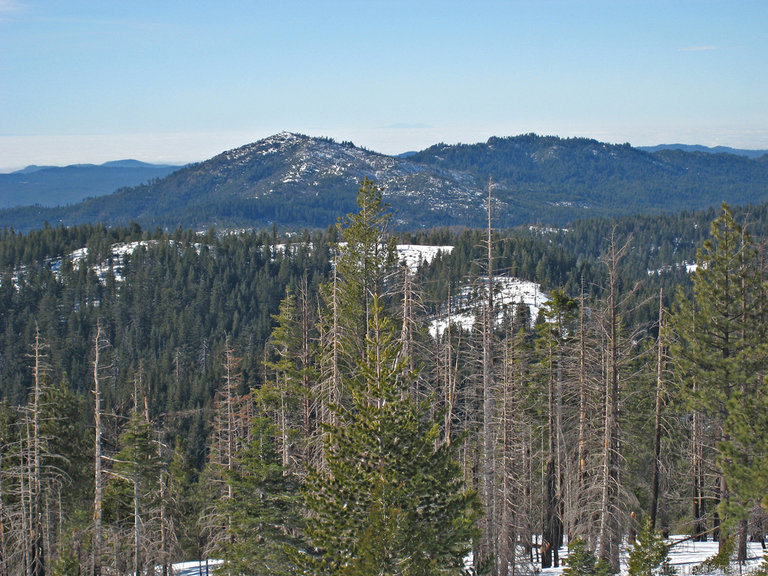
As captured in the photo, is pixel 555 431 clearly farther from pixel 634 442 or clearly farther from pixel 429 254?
pixel 429 254

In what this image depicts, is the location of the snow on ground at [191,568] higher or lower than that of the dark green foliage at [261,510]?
lower

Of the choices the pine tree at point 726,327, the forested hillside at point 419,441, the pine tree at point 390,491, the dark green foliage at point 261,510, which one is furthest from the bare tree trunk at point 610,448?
the dark green foliage at point 261,510

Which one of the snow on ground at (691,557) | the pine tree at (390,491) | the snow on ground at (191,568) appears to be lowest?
the snow on ground at (191,568)

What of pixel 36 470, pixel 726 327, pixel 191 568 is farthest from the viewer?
pixel 191 568

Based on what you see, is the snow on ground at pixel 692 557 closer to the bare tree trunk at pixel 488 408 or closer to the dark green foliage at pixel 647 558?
the bare tree trunk at pixel 488 408

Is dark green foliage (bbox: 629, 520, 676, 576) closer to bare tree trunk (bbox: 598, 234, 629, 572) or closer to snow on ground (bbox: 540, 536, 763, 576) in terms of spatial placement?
bare tree trunk (bbox: 598, 234, 629, 572)

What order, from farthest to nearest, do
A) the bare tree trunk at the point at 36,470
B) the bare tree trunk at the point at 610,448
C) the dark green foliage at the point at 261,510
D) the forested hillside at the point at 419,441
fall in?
the bare tree trunk at the point at 36,470
the bare tree trunk at the point at 610,448
the dark green foliage at the point at 261,510
the forested hillside at the point at 419,441

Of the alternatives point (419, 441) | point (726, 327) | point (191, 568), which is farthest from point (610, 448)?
point (191, 568)

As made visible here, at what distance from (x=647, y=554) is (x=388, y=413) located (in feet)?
31.0

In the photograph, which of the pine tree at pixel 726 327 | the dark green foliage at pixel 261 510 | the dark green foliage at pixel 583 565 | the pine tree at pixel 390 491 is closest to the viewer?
the pine tree at pixel 390 491

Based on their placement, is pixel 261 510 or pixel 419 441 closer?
pixel 419 441

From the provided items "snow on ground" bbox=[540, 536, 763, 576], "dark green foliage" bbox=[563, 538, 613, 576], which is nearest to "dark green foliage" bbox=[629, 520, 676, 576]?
"dark green foliage" bbox=[563, 538, 613, 576]

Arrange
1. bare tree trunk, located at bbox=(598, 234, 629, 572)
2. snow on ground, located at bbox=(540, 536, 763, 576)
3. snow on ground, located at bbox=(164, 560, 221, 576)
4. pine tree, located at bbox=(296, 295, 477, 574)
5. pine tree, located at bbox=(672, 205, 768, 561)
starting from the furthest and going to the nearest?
snow on ground, located at bbox=(164, 560, 221, 576) < snow on ground, located at bbox=(540, 536, 763, 576) < pine tree, located at bbox=(672, 205, 768, 561) < bare tree trunk, located at bbox=(598, 234, 629, 572) < pine tree, located at bbox=(296, 295, 477, 574)

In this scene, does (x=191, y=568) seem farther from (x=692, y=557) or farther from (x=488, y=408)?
(x=488, y=408)
